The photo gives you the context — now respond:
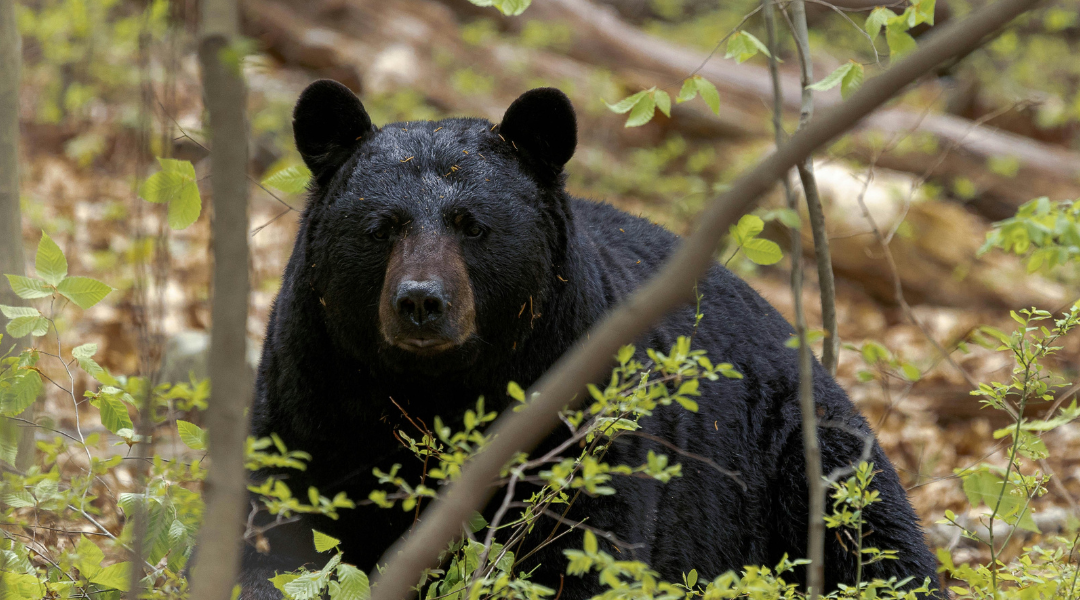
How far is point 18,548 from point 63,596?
8.5 inches

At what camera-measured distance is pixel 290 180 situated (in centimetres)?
381

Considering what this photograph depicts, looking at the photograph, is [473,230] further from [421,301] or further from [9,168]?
[9,168]

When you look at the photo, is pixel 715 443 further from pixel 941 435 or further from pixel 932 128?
pixel 932 128

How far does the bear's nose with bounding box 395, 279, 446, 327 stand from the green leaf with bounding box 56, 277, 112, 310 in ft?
3.06

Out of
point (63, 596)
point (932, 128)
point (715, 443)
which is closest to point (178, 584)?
point (63, 596)

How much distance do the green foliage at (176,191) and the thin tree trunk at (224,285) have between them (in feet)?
2.44

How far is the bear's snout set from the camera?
10.2 ft

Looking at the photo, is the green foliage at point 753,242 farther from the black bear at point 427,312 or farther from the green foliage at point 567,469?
the black bear at point 427,312

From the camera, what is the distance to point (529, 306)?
11.7ft

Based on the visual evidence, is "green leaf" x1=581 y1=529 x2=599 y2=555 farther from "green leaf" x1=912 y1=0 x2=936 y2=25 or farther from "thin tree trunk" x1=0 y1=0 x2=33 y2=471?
"thin tree trunk" x1=0 y1=0 x2=33 y2=471

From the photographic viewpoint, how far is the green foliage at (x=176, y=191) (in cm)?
234

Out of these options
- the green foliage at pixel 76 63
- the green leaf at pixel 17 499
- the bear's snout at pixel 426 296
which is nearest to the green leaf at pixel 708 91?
the bear's snout at pixel 426 296

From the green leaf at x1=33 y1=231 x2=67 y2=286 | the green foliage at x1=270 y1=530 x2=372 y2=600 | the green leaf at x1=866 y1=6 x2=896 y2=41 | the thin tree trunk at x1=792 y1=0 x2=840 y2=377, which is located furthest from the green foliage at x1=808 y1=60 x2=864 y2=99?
the green leaf at x1=33 y1=231 x2=67 y2=286

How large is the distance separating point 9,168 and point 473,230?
7.55ft
